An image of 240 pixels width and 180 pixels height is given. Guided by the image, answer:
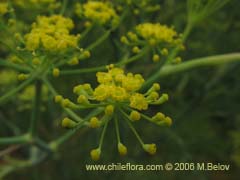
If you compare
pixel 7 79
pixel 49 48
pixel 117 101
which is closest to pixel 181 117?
pixel 7 79

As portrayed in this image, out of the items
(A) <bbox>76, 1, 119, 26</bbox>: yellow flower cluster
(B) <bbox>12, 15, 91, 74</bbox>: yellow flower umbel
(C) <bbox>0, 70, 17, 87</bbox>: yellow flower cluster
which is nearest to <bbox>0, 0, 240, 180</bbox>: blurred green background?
(C) <bbox>0, 70, 17, 87</bbox>: yellow flower cluster

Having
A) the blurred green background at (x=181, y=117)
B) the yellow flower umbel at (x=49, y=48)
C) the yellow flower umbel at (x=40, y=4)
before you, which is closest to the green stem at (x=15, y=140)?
the yellow flower umbel at (x=49, y=48)

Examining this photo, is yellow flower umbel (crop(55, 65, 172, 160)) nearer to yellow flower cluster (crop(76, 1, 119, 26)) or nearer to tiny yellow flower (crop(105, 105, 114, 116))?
tiny yellow flower (crop(105, 105, 114, 116))

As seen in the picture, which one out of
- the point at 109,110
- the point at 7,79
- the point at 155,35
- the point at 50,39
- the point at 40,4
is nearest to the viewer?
the point at 109,110

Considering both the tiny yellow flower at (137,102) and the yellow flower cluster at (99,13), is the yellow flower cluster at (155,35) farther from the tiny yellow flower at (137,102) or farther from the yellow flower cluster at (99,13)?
the tiny yellow flower at (137,102)

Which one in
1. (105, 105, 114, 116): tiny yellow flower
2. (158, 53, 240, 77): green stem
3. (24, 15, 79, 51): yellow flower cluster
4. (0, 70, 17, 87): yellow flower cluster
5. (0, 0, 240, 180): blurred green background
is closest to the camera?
(105, 105, 114, 116): tiny yellow flower

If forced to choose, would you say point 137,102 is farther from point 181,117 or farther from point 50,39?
point 181,117

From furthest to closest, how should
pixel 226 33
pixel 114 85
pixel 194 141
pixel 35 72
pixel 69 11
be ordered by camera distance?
pixel 194 141, pixel 226 33, pixel 69 11, pixel 35 72, pixel 114 85

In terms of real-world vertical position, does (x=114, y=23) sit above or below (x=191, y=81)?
below

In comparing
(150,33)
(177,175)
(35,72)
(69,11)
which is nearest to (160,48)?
(150,33)

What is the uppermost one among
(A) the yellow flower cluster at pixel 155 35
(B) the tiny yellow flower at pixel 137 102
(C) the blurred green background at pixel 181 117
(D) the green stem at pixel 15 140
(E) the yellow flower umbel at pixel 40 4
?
(C) the blurred green background at pixel 181 117

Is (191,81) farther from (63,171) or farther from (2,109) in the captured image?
(2,109)
